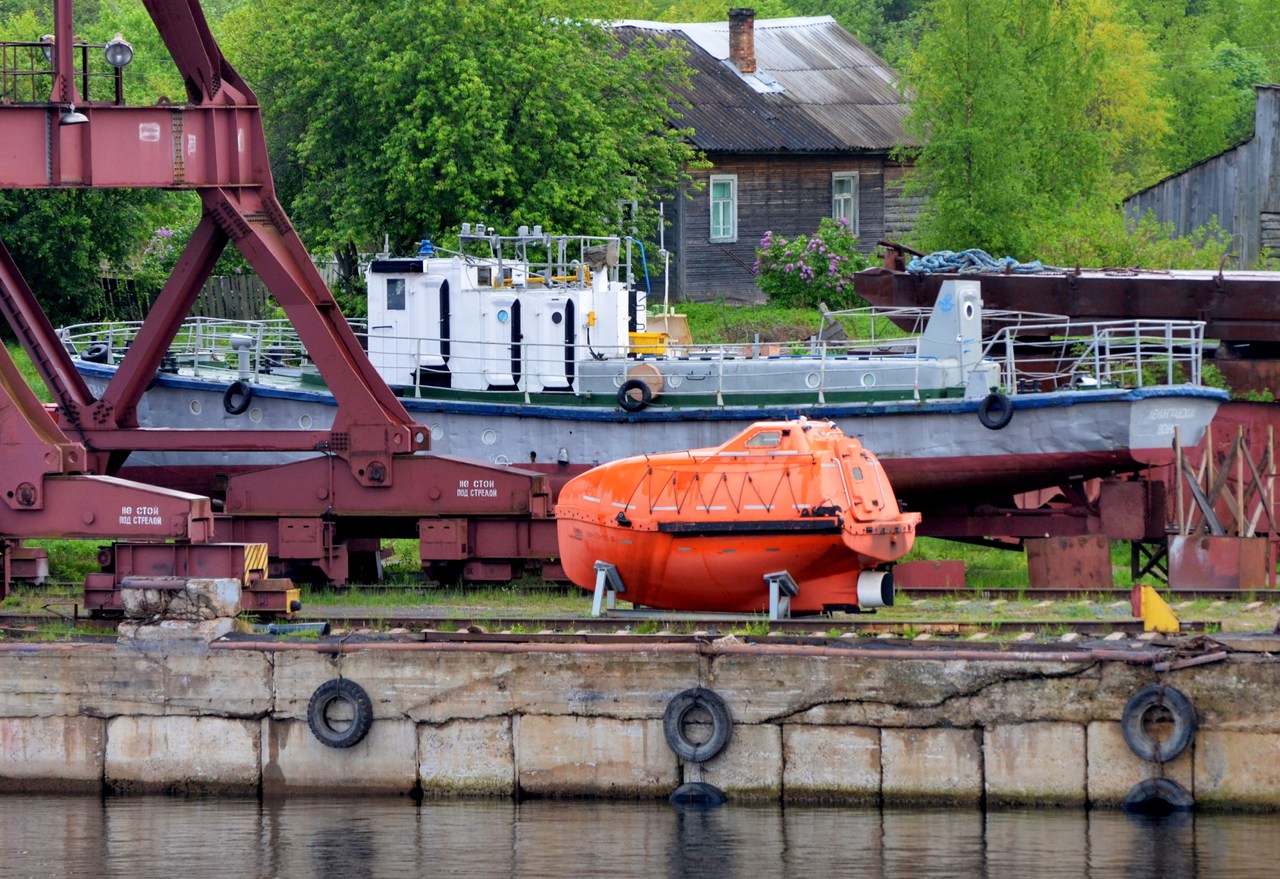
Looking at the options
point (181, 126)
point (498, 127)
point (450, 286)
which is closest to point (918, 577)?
point (450, 286)

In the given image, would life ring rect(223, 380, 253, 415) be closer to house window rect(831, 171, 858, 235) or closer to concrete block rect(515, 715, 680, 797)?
concrete block rect(515, 715, 680, 797)

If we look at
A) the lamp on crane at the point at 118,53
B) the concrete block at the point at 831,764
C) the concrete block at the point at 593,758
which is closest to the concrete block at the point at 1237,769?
the concrete block at the point at 831,764

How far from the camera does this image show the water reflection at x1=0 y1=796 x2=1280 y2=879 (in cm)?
1441

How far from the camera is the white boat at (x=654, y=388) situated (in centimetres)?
2370

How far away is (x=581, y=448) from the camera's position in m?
25.1

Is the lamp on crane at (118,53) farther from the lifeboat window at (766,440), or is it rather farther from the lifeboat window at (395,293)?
the lifeboat window at (766,440)

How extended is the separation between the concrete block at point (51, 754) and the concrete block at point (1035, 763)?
24.8ft

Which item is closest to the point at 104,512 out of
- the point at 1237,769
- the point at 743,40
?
the point at 1237,769

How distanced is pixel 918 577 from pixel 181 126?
30.4ft

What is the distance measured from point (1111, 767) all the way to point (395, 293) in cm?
1298

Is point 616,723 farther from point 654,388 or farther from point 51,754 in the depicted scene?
point 654,388

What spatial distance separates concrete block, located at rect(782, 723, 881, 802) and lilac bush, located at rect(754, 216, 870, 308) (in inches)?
871

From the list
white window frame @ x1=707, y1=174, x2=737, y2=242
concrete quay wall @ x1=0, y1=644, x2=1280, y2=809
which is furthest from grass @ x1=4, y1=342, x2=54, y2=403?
white window frame @ x1=707, y1=174, x2=737, y2=242

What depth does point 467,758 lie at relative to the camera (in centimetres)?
1684
